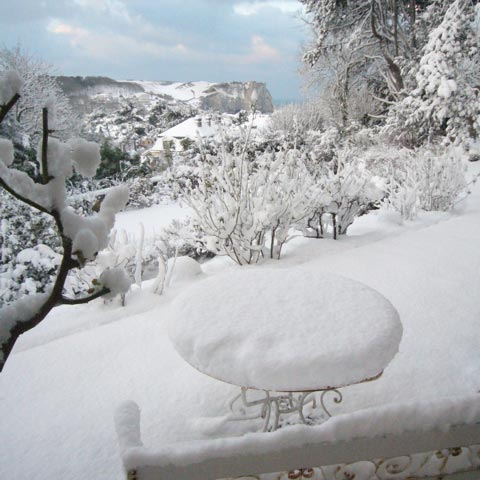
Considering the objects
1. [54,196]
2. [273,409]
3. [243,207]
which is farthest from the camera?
[243,207]

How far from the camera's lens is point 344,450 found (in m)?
0.85

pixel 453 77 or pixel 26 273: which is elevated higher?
pixel 453 77

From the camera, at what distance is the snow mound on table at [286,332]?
124 centimetres

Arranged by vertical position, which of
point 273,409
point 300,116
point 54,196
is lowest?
point 273,409

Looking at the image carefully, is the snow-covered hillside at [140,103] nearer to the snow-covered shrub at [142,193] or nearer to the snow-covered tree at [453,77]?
the snow-covered shrub at [142,193]

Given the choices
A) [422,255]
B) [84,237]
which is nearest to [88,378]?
[84,237]

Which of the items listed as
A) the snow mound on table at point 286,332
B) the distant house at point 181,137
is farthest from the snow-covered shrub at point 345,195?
the distant house at point 181,137

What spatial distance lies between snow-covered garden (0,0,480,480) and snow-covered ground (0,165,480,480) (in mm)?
10

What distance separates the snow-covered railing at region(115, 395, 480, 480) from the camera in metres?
0.79

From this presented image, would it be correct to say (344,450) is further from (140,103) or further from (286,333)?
(140,103)

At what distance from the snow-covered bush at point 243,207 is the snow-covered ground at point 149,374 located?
13.4 inches

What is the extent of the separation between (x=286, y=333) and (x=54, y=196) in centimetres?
96

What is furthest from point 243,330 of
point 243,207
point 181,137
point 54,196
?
point 181,137

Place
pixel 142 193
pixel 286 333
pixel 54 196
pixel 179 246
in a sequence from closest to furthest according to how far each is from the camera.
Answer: pixel 54 196 → pixel 286 333 → pixel 179 246 → pixel 142 193
